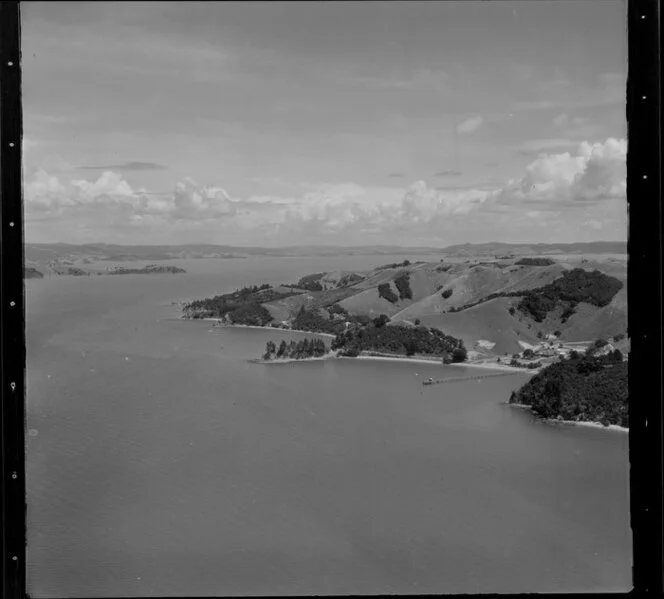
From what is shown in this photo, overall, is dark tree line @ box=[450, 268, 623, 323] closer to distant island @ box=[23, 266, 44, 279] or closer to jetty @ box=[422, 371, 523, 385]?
jetty @ box=[422, 371, 523, 385]

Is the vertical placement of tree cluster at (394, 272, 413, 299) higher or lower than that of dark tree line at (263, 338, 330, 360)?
higher

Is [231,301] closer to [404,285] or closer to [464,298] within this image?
[404,285]

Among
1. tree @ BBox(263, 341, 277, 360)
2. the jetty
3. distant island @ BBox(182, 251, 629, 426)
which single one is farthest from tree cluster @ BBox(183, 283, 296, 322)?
the jetty

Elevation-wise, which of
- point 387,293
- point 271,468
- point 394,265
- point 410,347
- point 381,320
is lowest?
point 271,468

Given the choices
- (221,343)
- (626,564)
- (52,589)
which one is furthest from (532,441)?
(52,589)

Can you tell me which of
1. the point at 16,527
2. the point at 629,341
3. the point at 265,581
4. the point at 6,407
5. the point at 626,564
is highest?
the point at 629,341

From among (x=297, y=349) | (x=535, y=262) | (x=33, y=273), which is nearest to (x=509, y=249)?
(x=535, y=262)

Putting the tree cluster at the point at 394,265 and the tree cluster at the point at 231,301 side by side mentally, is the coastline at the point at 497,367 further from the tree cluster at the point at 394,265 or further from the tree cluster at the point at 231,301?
the tree cluster at the point at 231,301

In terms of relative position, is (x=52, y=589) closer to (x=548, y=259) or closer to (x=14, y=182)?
(x=14, y=182)

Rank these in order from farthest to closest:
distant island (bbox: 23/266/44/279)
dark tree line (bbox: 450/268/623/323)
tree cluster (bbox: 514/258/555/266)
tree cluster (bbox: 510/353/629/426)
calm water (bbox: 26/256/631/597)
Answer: tree cluster (bbox: 514/258/555/266) < dark tree line (bbox: 450/268/623/323) < tree cluster (bbox: 510/353/629/426) < calm water (bbox: 26/256/631/597) < distant island (bbox: 23/266/44/279)
